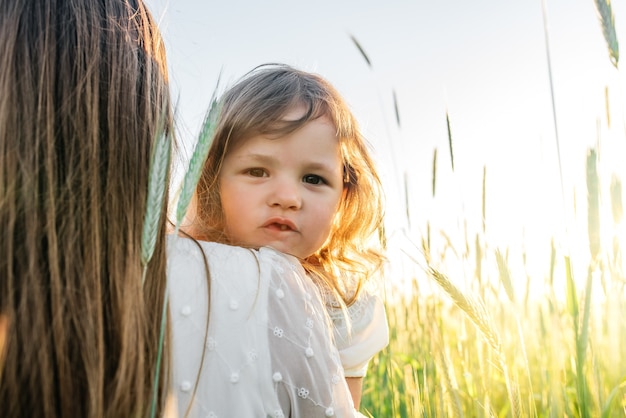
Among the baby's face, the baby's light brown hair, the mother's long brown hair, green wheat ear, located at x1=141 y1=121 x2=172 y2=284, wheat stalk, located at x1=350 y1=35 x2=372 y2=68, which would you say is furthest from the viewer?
the baby's light brown hair

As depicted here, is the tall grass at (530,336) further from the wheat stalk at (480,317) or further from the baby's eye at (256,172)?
the baby's eye at (256,172)

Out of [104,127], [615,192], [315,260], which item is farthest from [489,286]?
[104,127]

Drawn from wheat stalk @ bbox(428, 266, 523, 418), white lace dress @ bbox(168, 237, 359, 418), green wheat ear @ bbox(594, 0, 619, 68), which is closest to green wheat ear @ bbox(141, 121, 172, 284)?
white lace dress @ bbox(168, 237, 359, 418)

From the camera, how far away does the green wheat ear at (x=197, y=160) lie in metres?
0.75

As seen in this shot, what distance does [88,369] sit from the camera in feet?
2.93

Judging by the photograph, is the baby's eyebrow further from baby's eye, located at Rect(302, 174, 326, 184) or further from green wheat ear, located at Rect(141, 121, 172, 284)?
green wheat ear, located at Rect(141, 121, 172, 284)

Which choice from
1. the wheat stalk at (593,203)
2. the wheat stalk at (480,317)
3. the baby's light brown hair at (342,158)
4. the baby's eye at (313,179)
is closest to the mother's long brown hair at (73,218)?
the wheat stalk at (480,317)

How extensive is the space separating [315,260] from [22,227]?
4.51 feet

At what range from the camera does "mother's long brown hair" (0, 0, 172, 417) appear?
89 cm

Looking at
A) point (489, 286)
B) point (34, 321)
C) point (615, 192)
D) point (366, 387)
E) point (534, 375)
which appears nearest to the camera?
point (34, 321)

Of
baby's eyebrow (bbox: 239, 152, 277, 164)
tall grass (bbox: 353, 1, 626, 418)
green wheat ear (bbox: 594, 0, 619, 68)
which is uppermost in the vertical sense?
green wheat ear (bbox: 594, 0, 619, 68)

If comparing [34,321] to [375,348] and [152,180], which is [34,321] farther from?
[375,348]

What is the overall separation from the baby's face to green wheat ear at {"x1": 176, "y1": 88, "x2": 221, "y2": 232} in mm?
1033

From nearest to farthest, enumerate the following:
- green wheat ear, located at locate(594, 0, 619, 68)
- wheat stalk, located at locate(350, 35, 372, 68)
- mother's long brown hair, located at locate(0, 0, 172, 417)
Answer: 1. mother's long brown hair, located at locate(0, 0, 172, 417)
2. green wheat ear, located at locate(594, 0, 619, 68)
3. wheat stalk, located at locate(350, 35, 372, 68)
